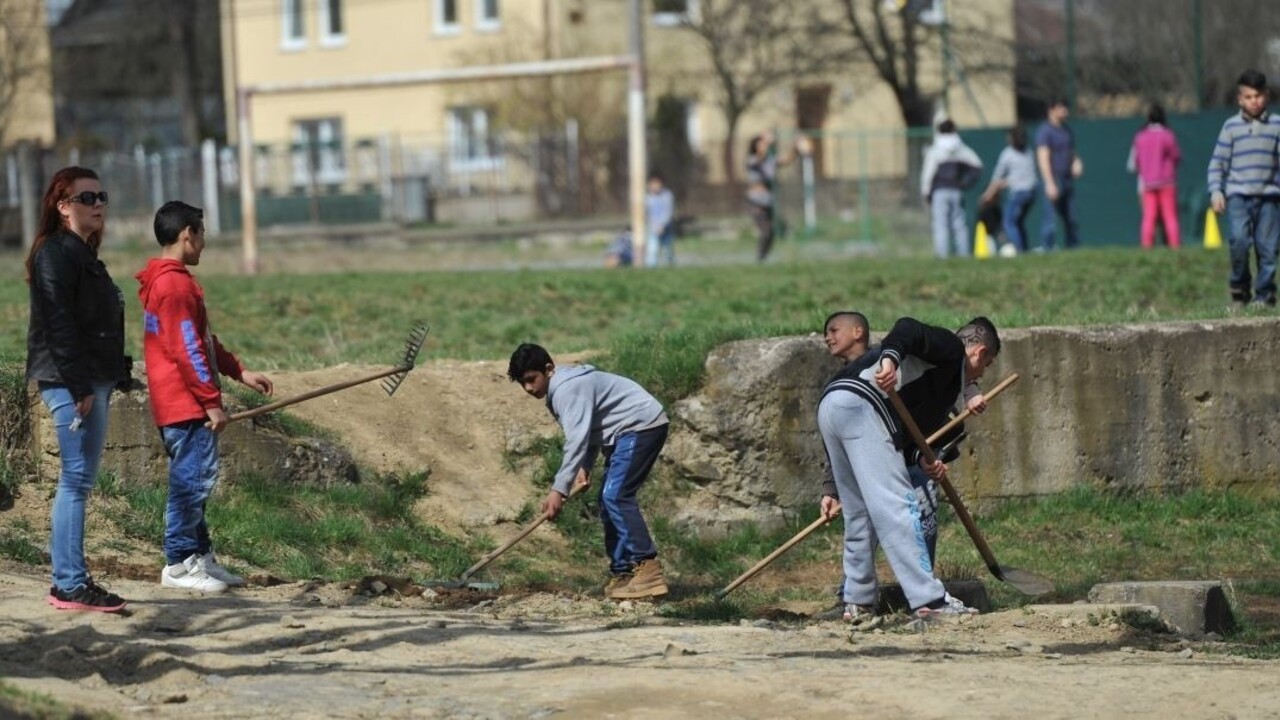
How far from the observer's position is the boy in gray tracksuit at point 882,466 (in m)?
8.92

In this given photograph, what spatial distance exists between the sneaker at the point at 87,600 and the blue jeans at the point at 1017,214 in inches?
580

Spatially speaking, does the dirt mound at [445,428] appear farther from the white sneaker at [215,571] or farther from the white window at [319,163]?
the white window at [319,163]

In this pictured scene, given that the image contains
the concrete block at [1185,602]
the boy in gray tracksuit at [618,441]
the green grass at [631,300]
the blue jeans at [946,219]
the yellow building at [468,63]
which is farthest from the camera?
the yellow building at [468,63]

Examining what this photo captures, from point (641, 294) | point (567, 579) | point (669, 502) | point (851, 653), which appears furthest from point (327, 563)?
point (641, 294)

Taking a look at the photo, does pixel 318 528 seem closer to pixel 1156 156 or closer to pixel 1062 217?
pixel 1156 156

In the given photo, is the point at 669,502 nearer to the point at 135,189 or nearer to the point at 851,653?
the point at 851,653

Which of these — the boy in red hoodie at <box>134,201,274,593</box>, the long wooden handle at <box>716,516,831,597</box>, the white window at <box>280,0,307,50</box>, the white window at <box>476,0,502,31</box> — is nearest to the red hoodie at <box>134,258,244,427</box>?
the boy in red hoodie at <box>134,201,274,593</box>

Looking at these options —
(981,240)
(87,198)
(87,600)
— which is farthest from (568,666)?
(981,240)

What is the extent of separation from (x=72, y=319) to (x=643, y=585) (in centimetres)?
321

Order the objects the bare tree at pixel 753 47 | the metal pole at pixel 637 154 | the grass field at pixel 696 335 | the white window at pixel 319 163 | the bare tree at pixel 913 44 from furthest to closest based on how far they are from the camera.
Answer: the bare tree at pixel 753 47, the bare tree at pixel 913 44, the white window at pixel 319 163, the metal pole at pixel 637 154, the grass field at pixel 696 335

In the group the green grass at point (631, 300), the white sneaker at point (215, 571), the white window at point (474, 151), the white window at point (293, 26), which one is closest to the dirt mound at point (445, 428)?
the green grass at point (631, 300)

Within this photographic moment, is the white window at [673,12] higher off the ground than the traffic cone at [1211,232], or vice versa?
the white window at [673,12]

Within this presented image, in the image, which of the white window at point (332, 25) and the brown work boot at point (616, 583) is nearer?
the brown work boot at point (616, 583)

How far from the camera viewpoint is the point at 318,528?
10.4 m
